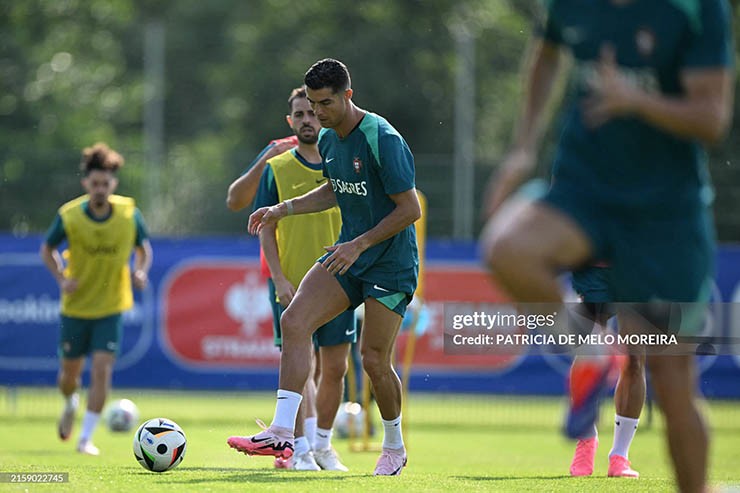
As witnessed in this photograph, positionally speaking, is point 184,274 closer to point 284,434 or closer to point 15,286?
point 15,286

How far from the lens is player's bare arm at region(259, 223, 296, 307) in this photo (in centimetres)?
873

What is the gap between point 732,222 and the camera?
18.6 metres

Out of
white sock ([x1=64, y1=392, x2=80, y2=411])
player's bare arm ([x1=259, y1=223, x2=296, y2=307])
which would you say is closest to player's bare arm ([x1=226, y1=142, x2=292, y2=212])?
player's bare arm ([x1=259, y1=223, x2=296, y2=307])

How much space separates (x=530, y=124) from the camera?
5137mm

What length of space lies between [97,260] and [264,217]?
16.1 feet

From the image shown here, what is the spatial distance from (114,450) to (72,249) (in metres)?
2.02

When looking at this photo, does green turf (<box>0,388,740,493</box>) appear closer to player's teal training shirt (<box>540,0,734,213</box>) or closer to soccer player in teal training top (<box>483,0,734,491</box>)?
soccer player in teal training top (<box>483,0,734,491</box>)

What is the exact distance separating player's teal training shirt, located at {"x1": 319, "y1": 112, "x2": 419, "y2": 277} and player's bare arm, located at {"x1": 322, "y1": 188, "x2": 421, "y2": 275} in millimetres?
78

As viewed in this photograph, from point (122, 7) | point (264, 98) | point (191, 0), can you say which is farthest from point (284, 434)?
point (191, 0)

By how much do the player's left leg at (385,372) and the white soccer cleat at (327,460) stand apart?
0.83m

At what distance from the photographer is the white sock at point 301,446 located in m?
8.97

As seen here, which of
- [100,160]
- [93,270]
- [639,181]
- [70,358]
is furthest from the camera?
[70,358]

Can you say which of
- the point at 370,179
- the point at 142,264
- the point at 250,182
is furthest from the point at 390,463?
the point at 142,264

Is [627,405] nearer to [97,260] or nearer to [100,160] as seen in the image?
[100,160]
